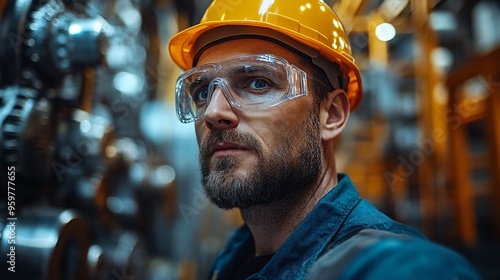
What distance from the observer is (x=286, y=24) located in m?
1.49

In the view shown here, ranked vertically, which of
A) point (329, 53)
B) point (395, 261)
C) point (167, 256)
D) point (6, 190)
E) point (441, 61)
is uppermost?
point (441, 61)

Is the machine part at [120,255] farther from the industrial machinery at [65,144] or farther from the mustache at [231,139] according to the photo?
the mustache at [231,139]

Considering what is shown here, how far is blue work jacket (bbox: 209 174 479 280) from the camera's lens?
0.77 m

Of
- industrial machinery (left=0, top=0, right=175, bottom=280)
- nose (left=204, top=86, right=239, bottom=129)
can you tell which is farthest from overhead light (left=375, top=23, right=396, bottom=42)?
nose (left=204, top=86, right=239, bottom=129)

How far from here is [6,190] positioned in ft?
5.35

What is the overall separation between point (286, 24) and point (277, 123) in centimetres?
34

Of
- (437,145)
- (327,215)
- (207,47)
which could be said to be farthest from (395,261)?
(437,145)

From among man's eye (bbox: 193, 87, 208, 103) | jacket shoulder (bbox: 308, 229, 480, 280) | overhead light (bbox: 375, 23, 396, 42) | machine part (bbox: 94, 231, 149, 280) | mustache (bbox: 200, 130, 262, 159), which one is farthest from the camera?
overhead light (bbox: 375, 23, 396, 42)

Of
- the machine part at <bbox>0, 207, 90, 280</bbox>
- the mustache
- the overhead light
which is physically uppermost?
the overhead light

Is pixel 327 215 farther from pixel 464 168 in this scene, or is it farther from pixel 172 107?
pixel 464 168

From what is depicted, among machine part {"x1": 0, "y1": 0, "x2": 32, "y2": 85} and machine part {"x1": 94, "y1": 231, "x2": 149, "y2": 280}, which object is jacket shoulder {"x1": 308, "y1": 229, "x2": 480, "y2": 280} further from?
machine part {"x1": 94, "y1": 231, "x2": 149, "y2": 280}

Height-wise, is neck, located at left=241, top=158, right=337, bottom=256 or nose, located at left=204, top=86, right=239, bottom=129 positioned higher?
nose, located at left=204, top=86, right=239, bottom=129

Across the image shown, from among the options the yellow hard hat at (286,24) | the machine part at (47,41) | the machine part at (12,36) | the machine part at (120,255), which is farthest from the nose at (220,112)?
the machine part at (120,255)

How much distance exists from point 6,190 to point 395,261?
1442 mm
